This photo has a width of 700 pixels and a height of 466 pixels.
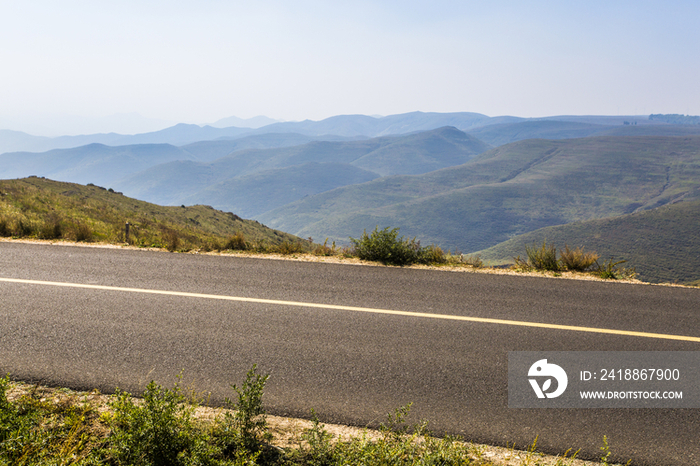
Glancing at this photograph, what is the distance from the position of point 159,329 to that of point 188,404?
73.9 inches

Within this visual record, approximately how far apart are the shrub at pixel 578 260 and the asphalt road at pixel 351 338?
922 millimetres

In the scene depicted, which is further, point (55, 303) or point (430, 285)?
point (430, 285)

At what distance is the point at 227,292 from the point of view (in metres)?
6.69

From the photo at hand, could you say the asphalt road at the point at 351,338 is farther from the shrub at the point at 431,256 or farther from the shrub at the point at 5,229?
the shrub at the point at 5,229

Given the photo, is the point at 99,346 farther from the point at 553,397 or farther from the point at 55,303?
the point at 553,397

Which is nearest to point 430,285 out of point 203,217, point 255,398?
point 255,398

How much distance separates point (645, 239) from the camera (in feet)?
493

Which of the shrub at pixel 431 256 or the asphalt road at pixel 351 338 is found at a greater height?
the shrub at pixel 431 256

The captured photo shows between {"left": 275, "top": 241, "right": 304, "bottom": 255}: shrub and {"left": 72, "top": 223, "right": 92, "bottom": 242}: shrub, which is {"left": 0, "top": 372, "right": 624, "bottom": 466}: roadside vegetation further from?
{"left": 72, "top": 223, "right": 92, "bottom": 242}: shrub

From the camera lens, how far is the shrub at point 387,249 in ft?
28.4

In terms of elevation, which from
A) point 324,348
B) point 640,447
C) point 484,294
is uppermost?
point 484,294

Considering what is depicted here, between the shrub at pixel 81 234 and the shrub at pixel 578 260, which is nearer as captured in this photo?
the shrub at pixel 578 260

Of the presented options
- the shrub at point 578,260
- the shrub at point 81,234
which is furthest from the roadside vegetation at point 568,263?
the shrub at point 81,234

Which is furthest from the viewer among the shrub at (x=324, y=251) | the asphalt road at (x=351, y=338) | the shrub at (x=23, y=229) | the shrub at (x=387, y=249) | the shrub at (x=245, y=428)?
the shrub at (x=23, y=229)
